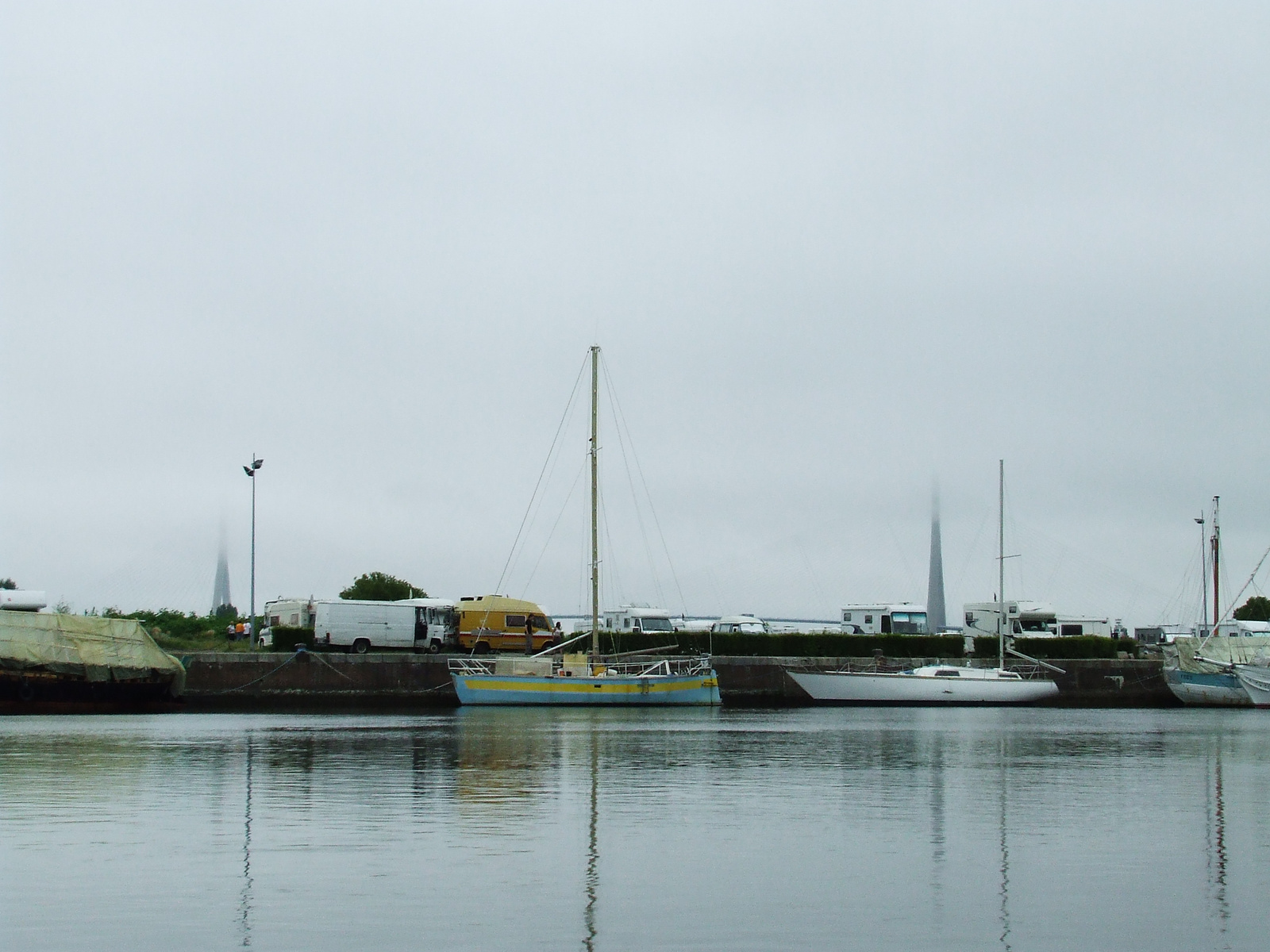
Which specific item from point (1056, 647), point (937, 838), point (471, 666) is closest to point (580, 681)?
point (471, 666)

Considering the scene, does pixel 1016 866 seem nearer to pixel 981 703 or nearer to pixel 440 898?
pixel 440 898

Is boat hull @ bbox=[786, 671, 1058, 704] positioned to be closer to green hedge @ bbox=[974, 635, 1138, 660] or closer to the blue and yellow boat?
the blue and yellow boat

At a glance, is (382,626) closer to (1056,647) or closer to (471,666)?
(471,666)

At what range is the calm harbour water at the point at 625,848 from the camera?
1141 centimetres

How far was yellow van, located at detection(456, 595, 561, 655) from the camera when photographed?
64.1m

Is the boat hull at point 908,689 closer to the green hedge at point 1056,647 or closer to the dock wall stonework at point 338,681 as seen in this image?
the dock wall stonework at point 338,681

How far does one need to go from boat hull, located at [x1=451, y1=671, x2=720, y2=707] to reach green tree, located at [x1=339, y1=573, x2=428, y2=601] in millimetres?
76578

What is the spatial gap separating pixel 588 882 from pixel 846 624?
219ft

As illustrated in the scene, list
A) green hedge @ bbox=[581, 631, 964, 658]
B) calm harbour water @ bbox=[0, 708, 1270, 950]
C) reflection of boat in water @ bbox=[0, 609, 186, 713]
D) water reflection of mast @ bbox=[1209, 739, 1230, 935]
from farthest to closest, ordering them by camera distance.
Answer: green hedge @ bbox=[581, 631, 964, 658]
reflection of boat in water @ bbox=[0, 609, 186, 713]
water reflection of mast @ bbox=[1209, 739, 1230, 935]
calm harbour water @ bbox=[0, 708, 1270, 950]

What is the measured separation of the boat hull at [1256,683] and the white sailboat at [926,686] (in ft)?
32.0

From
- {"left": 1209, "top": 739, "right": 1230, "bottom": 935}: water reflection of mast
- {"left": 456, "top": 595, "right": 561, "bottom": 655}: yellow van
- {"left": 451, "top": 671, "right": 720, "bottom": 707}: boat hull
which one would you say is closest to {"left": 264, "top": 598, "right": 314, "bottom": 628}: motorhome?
{"left": 456, "top": 595, "right": 561, "bottom": 655}: yellow van

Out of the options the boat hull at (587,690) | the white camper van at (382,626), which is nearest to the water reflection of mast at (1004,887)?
the boat hull at (587,690)

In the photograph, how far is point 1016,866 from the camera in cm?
1476

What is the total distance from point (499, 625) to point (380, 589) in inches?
2818
